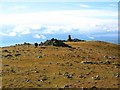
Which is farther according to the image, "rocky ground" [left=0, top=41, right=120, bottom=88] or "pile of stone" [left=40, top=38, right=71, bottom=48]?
"pile of stone" [left=40, top=38, right=71, bottom=48]

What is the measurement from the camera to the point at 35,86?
1096 inches

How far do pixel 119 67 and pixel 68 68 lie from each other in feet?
19.2

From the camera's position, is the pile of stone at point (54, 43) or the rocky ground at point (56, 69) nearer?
the rocky ground at point (56, 69)

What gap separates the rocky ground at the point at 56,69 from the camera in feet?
94.0

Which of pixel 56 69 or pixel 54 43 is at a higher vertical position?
pixel 54 43

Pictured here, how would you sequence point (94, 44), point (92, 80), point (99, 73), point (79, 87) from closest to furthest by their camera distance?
1. point (79, 87)
2. point (92, 80)
3. point (99, 73)
4. point (94, 44)

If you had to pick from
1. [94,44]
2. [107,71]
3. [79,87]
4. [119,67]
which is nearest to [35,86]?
[79,87]

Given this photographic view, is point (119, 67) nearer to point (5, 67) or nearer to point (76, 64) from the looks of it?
point (76, 64)

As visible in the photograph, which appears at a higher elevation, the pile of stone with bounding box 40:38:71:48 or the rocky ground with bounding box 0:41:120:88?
the pile of stone with bounding box 40:38:71:48

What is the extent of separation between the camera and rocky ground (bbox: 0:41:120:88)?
28652 mm

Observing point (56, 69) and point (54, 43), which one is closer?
point (56, 69)

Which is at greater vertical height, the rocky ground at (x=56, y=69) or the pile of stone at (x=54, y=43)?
the pile of stone at (x=54, y=43)

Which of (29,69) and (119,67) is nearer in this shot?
(29,69)

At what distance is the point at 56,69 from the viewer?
32.8 metres
